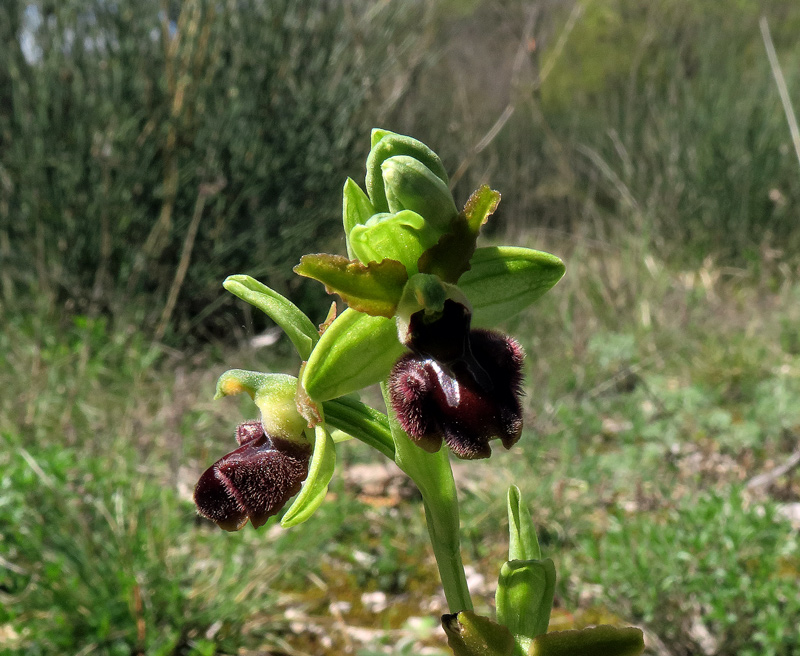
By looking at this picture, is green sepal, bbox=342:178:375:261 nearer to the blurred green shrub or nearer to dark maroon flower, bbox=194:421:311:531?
dark maroon flower, bbox=194:421:311:531

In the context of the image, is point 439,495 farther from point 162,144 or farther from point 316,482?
point 162,144

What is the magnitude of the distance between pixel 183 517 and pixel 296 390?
102cm

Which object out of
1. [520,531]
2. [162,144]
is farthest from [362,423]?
[162,144]

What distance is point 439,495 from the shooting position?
0.62 metres

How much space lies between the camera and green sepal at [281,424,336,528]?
1.93 feet

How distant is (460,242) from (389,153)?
0.09 meters

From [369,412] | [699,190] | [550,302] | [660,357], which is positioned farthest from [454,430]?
[699,190]

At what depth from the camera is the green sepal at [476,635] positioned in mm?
601

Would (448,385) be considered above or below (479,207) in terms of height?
below

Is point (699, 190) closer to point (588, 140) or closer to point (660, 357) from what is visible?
point (588, 140)

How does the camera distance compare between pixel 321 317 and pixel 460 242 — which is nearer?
pixel 460 242

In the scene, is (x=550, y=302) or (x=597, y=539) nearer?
(x=597, y=539)

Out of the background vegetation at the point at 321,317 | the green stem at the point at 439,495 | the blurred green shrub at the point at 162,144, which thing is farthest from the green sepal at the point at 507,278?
the blurred green shrub at the point at 162,144

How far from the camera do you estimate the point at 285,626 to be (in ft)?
4.82
